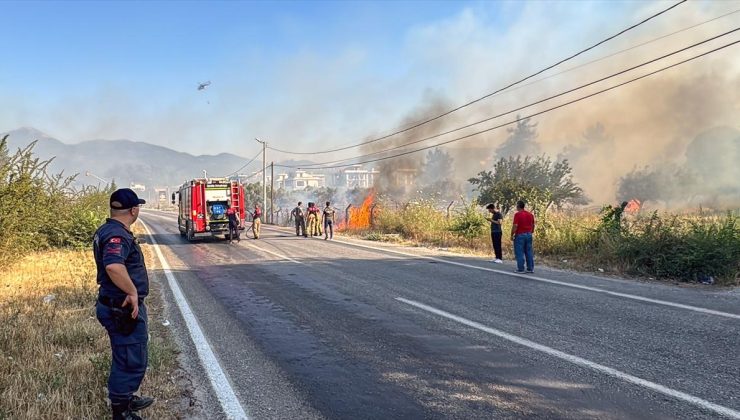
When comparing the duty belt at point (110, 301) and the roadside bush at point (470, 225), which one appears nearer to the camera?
the duty belt at point (110, 301)

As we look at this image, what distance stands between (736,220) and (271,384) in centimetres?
1055

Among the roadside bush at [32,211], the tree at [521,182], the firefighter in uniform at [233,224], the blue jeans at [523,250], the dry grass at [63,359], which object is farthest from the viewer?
the tree at [521,182]

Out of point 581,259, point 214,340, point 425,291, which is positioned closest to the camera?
point 214,340

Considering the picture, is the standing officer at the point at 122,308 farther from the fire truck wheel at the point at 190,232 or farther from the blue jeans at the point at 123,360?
the fire truck wheel at the point at 190,232

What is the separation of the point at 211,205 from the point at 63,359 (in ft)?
52.9

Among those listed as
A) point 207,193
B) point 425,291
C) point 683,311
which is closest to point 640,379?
point 683,311

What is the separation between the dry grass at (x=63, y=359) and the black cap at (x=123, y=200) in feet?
5.00

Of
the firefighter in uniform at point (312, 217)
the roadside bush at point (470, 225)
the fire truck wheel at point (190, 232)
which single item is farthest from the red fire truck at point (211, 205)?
the roadside bush at point (470, 225)

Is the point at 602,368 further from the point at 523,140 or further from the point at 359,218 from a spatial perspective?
the point at 523,140

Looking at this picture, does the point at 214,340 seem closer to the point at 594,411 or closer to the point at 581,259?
the point at 594,411

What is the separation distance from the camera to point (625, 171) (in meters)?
52.4

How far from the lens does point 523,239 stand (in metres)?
10.4

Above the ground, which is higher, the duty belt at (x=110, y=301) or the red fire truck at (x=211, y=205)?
the red fire truck at (x=211, y=205)

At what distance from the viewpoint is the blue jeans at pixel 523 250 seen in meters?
10.2
